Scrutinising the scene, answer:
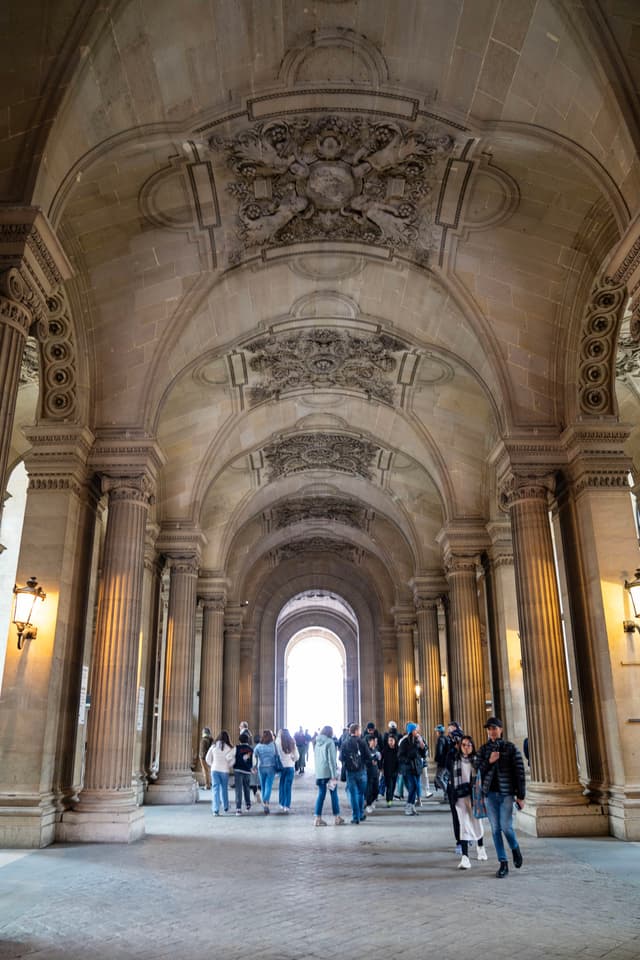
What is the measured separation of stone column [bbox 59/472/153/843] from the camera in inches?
432

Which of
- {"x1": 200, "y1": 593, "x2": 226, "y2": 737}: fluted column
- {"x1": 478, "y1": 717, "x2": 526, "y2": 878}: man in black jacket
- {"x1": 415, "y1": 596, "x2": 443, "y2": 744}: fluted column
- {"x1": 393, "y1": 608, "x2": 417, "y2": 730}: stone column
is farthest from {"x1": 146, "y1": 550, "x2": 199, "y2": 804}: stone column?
{"x1": 393, "y1": 608, "x2": 417, "y2": 730}: stone column

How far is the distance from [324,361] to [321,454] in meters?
6.07

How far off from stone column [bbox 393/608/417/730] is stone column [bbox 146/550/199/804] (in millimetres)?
12243

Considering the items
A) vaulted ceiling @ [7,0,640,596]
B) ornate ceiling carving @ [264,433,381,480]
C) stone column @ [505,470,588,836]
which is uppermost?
ornate ceiling carving @ [264,433,381,480]

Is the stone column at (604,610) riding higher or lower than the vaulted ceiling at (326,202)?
lower

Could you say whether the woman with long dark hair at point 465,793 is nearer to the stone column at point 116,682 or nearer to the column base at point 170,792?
the stone column at point 116,682

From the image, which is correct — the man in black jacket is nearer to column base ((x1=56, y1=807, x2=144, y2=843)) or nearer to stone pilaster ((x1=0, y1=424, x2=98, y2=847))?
column base ((x1=56, y1=807, x2=144, y2=843))

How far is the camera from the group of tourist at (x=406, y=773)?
8156 millimetres

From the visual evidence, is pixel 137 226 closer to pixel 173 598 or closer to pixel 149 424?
pixel 149 424

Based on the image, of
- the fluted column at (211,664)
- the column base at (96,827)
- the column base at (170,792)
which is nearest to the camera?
the column base at (96,827)

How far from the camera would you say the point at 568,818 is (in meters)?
11.3

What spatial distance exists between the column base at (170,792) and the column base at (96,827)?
262 inches

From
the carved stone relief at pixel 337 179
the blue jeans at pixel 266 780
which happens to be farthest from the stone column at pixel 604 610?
the blue jeans at pixel 266 780

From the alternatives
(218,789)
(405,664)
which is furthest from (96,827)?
(405,664)
